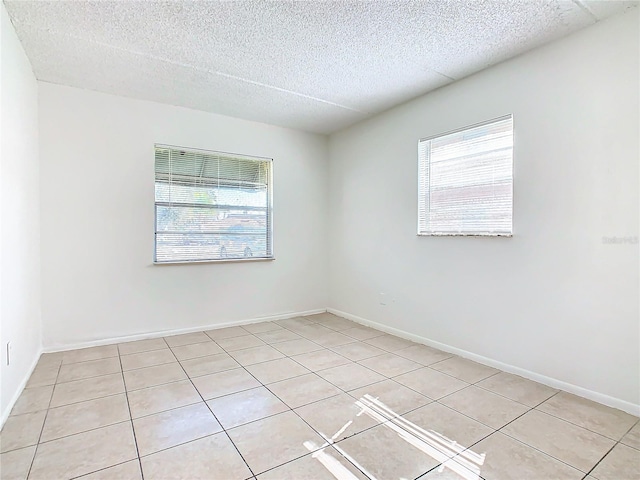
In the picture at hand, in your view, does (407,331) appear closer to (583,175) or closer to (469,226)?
(469,226)

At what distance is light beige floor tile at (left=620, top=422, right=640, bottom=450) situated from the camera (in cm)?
191

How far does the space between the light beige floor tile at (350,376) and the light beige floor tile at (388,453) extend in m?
0.61

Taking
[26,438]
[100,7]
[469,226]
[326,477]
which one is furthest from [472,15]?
[26,438]

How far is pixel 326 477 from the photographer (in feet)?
5.39

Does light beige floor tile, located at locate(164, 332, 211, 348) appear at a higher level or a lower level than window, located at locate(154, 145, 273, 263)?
lower

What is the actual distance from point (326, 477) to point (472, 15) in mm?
2849

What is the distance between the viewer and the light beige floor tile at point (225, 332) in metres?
3.94

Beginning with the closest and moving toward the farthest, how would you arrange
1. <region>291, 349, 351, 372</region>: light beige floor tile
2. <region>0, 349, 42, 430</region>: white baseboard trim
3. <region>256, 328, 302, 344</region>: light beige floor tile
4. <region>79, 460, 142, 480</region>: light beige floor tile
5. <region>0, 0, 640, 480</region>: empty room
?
<region>79, 460, 142, 480</region>: light beige floor tile → <region>0, 0, 640, 480</region>: empty room → <region>0, 349, 42, 430</region>: white baseboard trim → <region>291, 349, 351, 372</region>: light beige floor tile → <region>256, 328, 302, 344</region>: light beige floor tile

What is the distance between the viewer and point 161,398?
2432mm

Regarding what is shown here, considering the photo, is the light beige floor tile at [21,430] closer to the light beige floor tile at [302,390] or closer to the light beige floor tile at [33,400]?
the light beige floor tile at [33,400]

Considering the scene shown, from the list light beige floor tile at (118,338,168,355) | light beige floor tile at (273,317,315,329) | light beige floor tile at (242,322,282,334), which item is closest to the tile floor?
light beige floor tile at (118,338,168,355)

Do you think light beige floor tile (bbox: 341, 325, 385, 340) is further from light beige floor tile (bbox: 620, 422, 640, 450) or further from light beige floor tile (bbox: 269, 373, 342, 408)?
light beige floor tile (bbox: 620, 422, 640, 450)

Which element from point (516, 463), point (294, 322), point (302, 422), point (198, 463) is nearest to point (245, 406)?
point (302, 422)

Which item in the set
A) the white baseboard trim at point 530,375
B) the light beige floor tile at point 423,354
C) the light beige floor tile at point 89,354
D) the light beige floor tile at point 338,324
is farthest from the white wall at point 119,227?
the light beige floor tile at point 423,354
